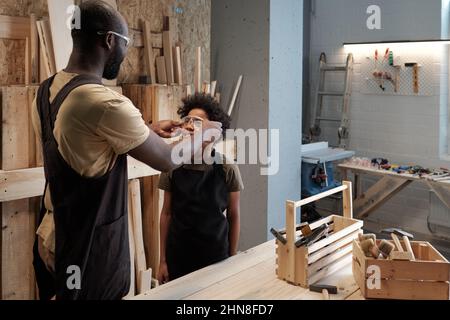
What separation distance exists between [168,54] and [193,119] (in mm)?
1075

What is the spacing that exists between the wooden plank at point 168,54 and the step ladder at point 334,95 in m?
2.81

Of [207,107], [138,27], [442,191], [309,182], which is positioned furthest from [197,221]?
[442,191]

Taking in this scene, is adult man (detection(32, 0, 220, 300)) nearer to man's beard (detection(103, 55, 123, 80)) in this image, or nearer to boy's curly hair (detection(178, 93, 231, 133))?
man's beard (detection(103, 55, 123, 80))

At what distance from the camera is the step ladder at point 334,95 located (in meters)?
5.48

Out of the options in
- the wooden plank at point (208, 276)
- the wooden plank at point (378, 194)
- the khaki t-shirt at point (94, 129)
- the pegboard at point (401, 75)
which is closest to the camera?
the khaki t-shirt at point (94, 129)

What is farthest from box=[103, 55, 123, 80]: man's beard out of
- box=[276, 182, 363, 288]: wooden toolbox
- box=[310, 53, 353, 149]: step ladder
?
box=[310, 53, 353, 149]: step ladder

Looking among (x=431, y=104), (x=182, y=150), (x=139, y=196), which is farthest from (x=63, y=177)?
(x=431, y=104)

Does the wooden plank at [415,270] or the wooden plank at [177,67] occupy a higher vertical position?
the wooden plank at [177,67]

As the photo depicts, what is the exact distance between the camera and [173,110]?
9.86 ft

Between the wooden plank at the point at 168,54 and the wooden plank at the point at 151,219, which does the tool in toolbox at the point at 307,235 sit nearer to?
the wooden plank at the point at 151,219

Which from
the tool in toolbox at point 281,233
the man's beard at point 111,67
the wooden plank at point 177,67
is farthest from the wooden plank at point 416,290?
the wooden plank at point 177,67

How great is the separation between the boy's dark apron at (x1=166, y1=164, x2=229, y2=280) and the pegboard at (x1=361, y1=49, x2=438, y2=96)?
10.8 feet

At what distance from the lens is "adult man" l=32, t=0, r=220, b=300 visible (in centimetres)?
147

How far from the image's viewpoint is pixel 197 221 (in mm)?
2301
